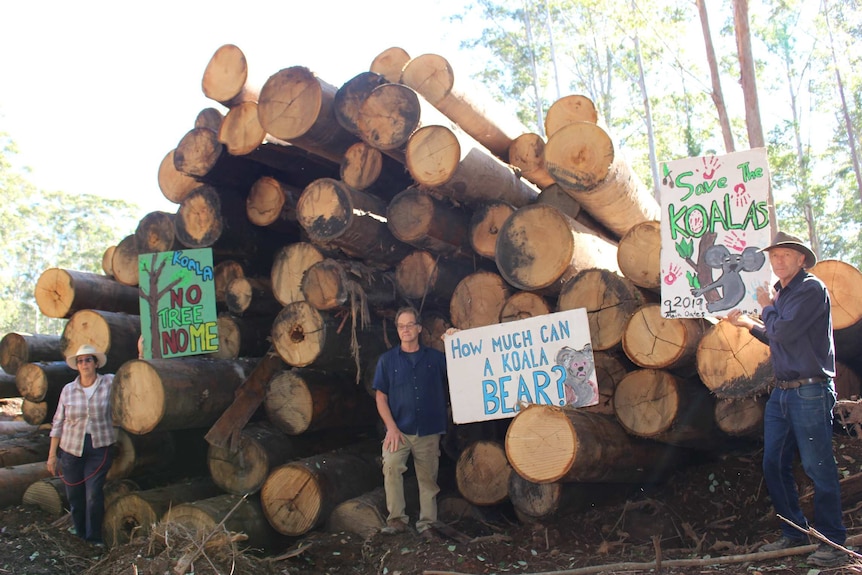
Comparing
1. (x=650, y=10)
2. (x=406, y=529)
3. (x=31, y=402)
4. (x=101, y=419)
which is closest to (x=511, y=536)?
(x=406, y=529)

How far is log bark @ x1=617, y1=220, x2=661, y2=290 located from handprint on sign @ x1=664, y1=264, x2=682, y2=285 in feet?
0.64

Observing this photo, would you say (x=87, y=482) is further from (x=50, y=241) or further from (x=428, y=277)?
(x=50, y=241)

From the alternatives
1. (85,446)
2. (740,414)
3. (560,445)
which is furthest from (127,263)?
(740,414)

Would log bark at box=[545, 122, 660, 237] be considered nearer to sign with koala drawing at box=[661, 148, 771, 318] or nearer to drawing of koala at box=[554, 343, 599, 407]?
sign with koala drawing at box=[661, 148, 771, 318]

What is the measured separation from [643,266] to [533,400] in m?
1.12

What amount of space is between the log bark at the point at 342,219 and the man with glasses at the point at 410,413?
2.15 feet

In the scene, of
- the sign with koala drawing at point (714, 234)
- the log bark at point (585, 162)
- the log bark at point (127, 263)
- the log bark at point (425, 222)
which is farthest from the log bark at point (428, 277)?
the log bark at point (127, 263)

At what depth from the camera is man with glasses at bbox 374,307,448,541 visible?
5.02m

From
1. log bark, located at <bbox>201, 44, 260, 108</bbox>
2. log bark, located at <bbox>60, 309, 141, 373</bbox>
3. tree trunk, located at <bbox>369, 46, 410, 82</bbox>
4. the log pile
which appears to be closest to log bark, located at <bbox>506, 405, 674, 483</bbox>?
the log pile

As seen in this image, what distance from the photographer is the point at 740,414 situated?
4684 millimetres

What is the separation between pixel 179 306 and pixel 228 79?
6.24 feet

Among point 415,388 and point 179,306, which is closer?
point 415,388

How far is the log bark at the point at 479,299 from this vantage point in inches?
210

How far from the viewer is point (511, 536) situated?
4.90 meters
